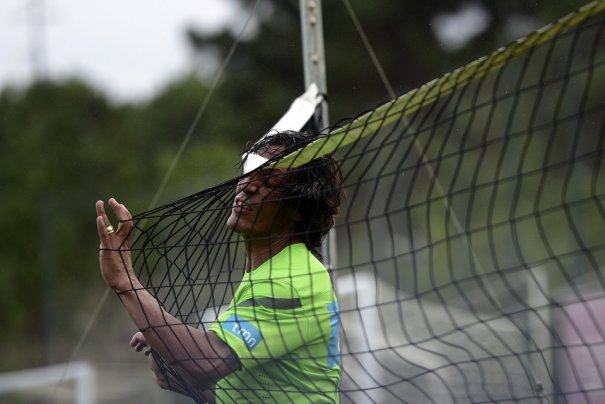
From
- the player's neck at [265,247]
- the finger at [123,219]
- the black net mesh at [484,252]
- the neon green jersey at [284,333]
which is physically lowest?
the neon green jersey at [284,333]

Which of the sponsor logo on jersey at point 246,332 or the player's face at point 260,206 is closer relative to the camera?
the sponsor logo on jersey at point 246,332

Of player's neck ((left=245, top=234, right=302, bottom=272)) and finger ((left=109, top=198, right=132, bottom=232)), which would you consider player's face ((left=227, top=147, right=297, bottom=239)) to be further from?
finger ((left=109, top=198, right=132, bottom=232))

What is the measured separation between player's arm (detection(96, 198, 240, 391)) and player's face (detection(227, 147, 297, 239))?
0.69 feet

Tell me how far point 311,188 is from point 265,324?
0.27 m

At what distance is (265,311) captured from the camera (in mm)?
1729

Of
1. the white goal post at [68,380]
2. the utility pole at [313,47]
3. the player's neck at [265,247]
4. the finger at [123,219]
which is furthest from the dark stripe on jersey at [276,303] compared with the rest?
the white goal post at [68,380]

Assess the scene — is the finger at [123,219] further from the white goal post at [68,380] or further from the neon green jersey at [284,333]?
the white goal post at [68,380]

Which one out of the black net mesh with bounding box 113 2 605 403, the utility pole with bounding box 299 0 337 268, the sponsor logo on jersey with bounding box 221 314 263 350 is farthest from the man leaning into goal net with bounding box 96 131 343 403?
the utility pole with bounding box 299 0 337 268

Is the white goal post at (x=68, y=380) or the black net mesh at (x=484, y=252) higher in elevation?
the white goal post at (x=68, y=380)

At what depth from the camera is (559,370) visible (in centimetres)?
308

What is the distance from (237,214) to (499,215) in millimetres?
2634

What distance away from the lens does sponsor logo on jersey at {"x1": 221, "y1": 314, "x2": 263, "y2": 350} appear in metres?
1.70

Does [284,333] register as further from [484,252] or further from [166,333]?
[484,252]

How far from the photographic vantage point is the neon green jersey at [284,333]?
1.71 metres
